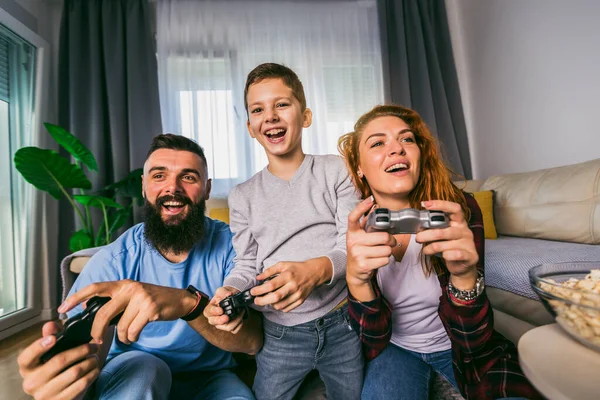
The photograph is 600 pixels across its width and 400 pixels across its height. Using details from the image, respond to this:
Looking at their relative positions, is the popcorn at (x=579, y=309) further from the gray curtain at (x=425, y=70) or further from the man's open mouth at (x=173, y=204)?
the gray curtain at (x=425, y=70)

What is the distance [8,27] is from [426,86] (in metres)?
3.39

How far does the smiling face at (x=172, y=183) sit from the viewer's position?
1070mm

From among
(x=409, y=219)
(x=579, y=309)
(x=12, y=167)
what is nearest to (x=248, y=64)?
(x=12, y=167)

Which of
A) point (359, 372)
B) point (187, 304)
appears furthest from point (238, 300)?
point (359, 372)

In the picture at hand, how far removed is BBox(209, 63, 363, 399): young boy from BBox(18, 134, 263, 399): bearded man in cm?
9

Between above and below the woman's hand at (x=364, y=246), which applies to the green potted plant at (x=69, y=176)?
above

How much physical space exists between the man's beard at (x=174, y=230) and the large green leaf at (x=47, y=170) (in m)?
1.53

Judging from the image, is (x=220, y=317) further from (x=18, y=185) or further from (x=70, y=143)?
(x=18, y=185)

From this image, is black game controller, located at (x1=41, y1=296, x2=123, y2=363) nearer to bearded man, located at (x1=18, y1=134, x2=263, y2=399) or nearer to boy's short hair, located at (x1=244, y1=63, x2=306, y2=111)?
bearded man, located at (x1=18, y1=134, x2=263, y2=399)

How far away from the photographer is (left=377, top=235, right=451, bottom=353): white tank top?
33.8 inches

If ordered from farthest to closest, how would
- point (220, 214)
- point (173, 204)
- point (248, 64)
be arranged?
point (248, 64)
point (220, 214)
point (173, 204)

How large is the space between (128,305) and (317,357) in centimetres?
50

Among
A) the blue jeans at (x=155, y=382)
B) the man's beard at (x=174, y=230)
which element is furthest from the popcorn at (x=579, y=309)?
the man's beard at (x=174, y=230)

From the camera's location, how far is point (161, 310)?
26.2 inches
